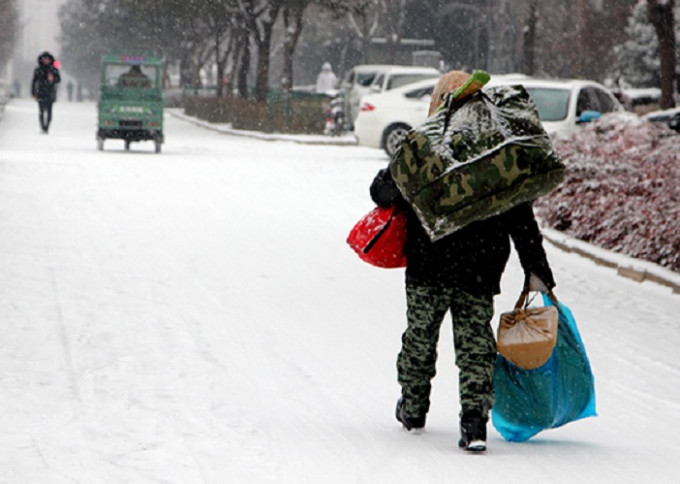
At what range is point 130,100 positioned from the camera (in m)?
27.3

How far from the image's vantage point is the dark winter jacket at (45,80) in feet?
98.4

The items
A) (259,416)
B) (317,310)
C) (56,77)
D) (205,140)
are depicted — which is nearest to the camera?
(259,416)

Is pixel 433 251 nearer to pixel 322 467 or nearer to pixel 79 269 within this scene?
pixel 322 467

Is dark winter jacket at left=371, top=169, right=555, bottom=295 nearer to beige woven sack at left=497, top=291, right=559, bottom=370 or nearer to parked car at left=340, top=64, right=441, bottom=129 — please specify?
beige woven sack at left=497, top=291, right=559, bottom=370

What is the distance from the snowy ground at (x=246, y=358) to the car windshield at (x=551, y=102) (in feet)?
19.9

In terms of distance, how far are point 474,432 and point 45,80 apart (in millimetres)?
26048

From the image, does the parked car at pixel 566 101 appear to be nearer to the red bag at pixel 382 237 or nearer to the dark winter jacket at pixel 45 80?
the dark winter jacket at pixel 45 80

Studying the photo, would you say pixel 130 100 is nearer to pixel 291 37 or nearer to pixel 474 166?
pixel 291 37

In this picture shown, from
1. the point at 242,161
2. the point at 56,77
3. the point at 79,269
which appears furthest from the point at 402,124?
the point at 79,269

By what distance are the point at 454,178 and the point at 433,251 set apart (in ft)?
1.15

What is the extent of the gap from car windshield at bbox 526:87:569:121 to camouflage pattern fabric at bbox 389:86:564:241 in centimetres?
1548

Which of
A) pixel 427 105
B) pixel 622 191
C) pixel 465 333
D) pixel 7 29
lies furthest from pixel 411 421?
pixel 7 29

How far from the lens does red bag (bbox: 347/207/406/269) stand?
5375 millimetres

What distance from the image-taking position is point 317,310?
9.23 meters
